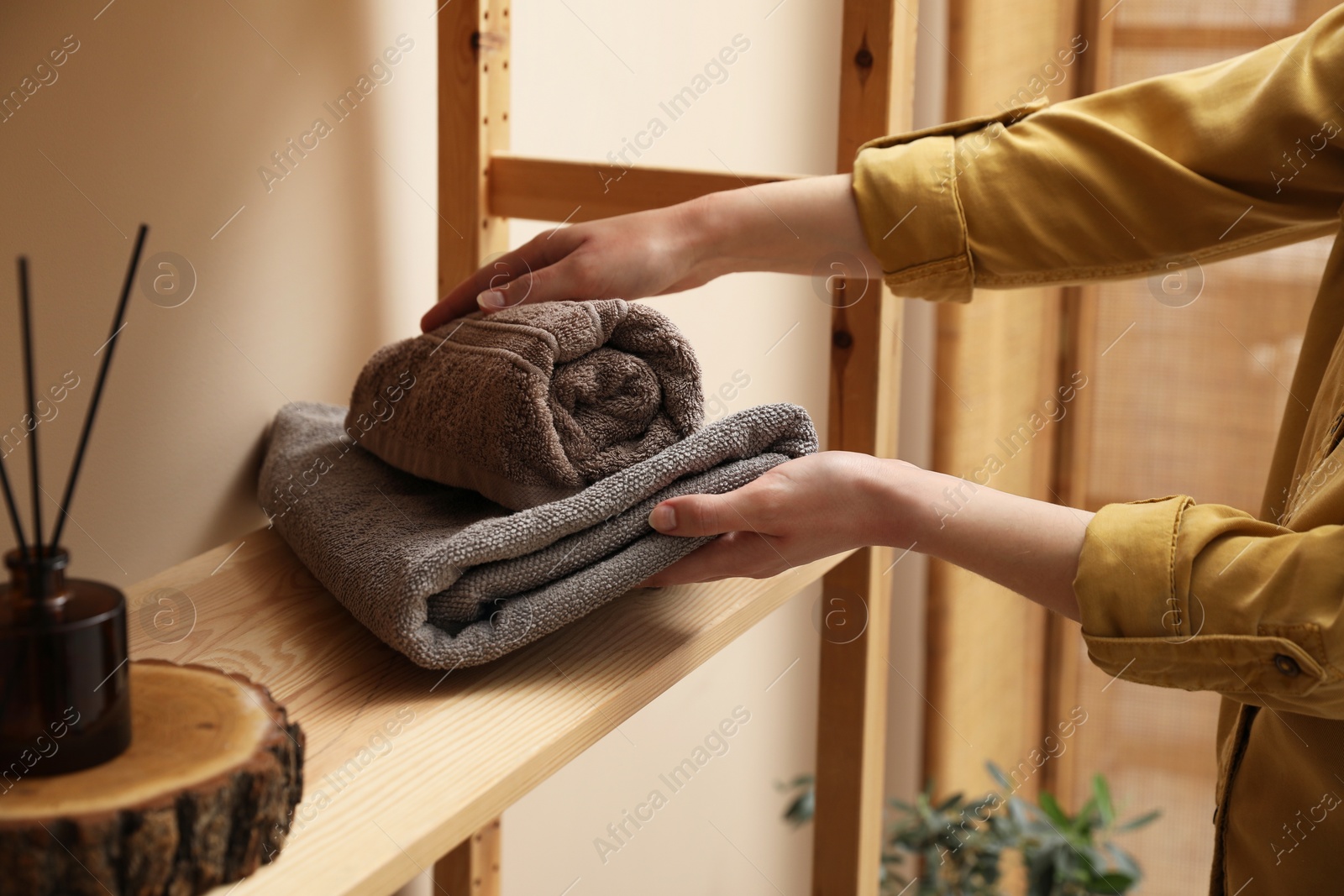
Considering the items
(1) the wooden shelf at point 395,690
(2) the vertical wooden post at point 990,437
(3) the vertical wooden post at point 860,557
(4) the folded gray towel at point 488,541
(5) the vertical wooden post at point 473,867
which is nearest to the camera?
(1) the wooden shelf at point 395,690

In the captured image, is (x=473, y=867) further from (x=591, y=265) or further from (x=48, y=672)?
(x=48, y=672)

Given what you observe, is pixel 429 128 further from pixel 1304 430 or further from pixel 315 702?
pixel 1304 430

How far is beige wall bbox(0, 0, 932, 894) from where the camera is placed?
2.01 ft

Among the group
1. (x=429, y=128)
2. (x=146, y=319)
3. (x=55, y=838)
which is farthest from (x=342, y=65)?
(x=55, y=838)

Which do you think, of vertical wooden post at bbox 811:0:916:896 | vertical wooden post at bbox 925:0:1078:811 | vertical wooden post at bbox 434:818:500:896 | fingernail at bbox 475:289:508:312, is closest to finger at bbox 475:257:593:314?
fingernail at bbox 475:289:508:312

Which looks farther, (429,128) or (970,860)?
(970,860)

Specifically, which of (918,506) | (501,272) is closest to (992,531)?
(918,506)

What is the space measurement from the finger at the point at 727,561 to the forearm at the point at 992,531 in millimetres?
69

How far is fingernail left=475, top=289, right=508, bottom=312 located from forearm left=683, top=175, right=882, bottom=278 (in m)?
0.14

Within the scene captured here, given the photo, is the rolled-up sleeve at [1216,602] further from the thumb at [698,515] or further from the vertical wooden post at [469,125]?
the vertical wooden post at [469,125]

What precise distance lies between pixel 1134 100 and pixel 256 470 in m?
0.65

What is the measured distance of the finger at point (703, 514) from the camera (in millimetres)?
588

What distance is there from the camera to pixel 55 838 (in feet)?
1.07

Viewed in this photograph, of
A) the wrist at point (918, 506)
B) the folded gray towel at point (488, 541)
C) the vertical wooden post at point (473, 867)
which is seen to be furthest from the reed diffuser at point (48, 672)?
the vertical wooden post at point (473, 867)
